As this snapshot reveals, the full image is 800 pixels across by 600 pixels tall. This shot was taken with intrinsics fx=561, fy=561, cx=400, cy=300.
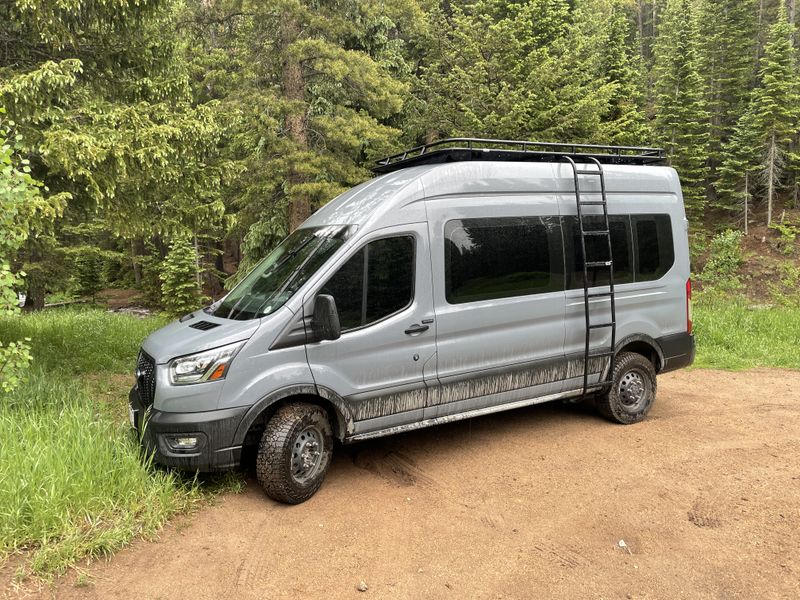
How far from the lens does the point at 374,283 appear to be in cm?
476

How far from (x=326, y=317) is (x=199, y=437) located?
4.25 feet

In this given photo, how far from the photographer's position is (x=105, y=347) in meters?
9.53

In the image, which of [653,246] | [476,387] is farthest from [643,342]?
[476,387]

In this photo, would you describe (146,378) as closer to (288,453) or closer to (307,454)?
(288,453)

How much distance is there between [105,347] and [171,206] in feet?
10.2

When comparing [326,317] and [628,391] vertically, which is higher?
[326,317]

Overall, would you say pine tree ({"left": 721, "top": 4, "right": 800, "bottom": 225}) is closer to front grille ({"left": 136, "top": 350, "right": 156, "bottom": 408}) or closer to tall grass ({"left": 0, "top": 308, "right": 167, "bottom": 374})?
tall grass ({"left": 0, "top": 308, "right": 167, "bottom": 374})

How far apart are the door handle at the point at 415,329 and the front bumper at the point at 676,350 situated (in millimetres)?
3081

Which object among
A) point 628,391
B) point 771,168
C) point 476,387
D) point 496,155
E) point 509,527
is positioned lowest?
point 509,527

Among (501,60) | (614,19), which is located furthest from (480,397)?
(614,19)

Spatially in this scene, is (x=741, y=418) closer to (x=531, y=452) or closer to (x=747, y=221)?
(x=531, y=452)

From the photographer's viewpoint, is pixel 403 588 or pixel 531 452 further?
pixel 531 452

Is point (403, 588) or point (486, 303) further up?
point (486, 303)

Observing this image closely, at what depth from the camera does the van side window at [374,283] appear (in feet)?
15.1
